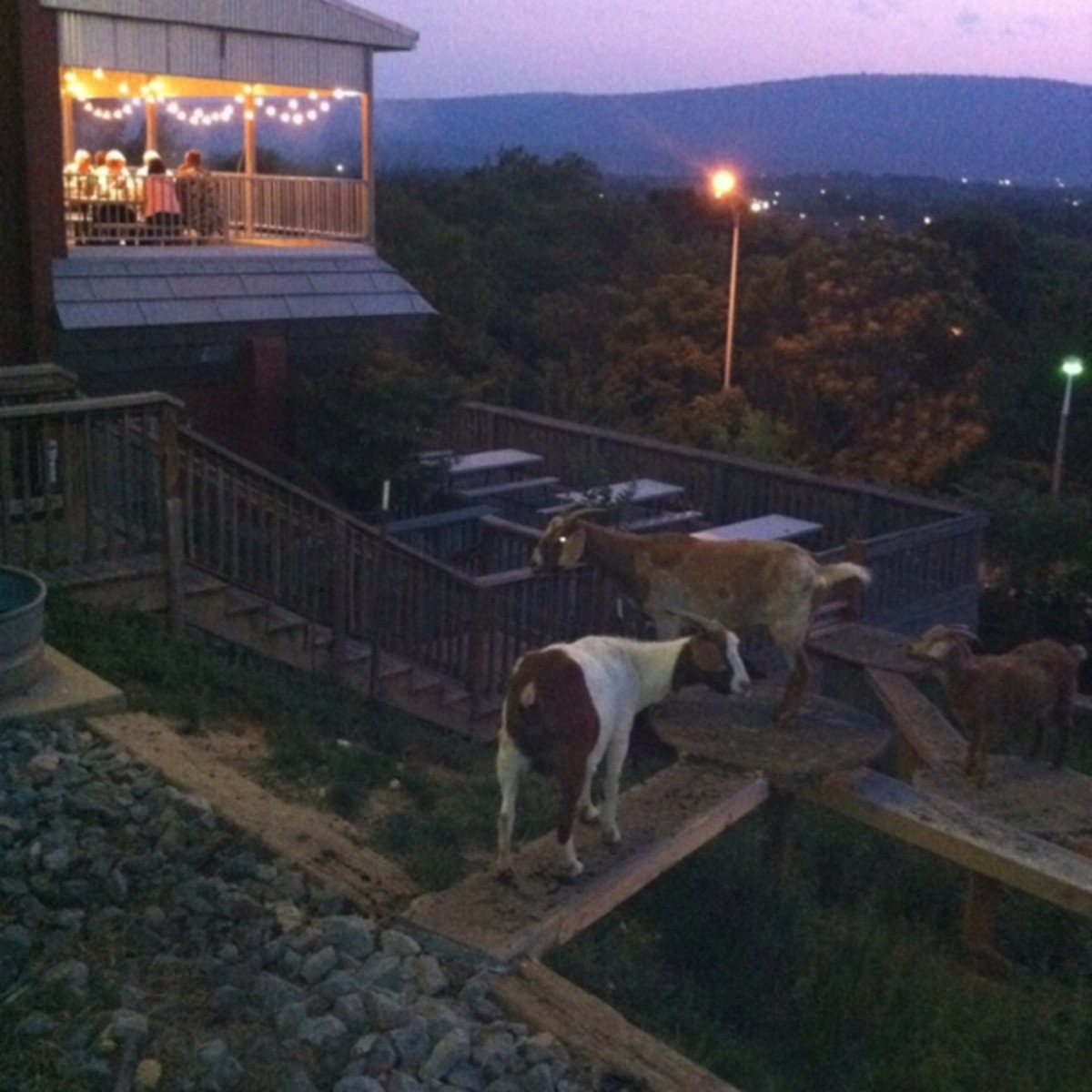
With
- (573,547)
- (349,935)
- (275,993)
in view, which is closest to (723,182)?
(573,547)

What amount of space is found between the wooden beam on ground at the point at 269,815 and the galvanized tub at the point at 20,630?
369 mm

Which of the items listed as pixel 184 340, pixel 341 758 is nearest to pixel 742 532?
pixel 184 340

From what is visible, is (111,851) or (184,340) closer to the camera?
(111,851)

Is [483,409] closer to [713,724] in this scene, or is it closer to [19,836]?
[713,724]

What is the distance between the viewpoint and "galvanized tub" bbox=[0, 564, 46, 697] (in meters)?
6.61

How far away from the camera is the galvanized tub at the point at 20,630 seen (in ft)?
21.7

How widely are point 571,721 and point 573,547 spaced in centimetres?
233

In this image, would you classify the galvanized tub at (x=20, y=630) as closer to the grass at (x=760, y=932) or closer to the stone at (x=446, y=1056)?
the grass at (x=760, y=932)

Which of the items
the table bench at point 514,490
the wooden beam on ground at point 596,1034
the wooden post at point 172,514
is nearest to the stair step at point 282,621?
the wooden post at point 172,514

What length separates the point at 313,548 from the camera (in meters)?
10.2

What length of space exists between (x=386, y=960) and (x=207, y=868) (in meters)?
0.96

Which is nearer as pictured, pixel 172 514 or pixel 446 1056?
pixel 446 1056

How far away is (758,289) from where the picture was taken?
29.8m

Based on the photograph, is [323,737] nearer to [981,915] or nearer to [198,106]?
[981,915]
